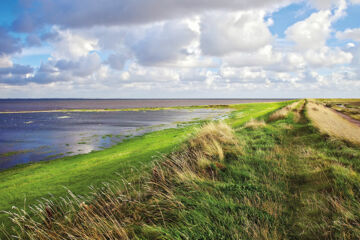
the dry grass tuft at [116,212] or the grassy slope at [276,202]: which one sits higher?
the grassy slope at [276,202]

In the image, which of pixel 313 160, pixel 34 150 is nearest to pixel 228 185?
pixel 313 160

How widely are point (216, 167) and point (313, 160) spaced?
142 inches

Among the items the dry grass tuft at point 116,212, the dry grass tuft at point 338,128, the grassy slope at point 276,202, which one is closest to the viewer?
the grassy slope at point 276,202

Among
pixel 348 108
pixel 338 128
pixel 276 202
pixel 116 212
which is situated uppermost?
pixel 348 108

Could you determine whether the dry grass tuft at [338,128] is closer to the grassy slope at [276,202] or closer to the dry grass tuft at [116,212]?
the grassy slope at [276,202]

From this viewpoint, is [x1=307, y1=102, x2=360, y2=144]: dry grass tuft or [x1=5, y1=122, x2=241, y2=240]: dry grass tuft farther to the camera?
[x1=307, y1=102, x2=360, y2=144]: dry grass tuft

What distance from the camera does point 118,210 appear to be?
15.6 ft

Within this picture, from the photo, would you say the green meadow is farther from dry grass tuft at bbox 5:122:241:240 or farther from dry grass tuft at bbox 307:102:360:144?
dry grass tuft at bbox 307:102:360:144

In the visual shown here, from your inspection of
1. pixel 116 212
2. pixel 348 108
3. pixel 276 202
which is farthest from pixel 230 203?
pixel 348 108

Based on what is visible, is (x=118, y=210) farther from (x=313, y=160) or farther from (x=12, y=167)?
(x=12, y=167)

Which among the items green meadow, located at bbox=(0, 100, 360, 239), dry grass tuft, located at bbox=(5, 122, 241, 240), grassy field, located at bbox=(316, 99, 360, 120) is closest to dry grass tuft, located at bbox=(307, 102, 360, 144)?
green meadow, located at bbox=(0, 100, 360, 239)

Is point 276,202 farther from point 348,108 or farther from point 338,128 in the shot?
point 348,108

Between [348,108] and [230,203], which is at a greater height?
[348,108]

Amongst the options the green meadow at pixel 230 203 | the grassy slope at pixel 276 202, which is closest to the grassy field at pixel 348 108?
the green meadow at pixel 230 203
